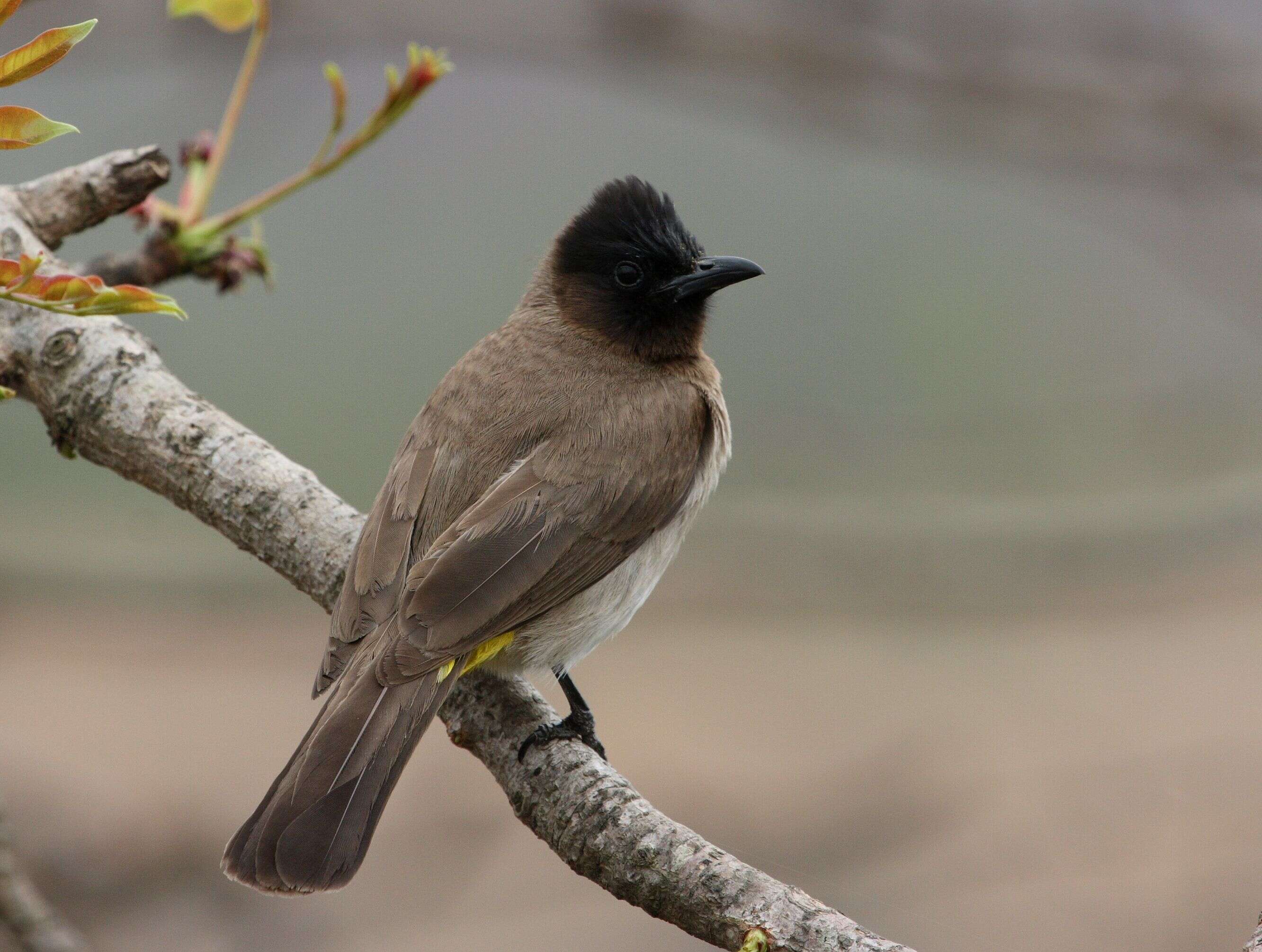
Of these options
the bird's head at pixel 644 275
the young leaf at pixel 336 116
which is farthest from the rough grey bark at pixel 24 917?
the bird's head at pixel 644 275

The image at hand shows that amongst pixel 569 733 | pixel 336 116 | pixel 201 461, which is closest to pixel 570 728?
pixel 569 733

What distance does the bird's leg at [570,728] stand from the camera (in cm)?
230

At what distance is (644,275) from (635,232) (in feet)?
0.40

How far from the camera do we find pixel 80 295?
167 cm

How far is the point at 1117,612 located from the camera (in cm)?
646

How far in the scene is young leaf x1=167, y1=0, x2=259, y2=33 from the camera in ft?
8.79

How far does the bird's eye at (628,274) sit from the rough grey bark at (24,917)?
2111mm

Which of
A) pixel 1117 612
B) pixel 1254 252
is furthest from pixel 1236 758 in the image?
pixel 1254 252

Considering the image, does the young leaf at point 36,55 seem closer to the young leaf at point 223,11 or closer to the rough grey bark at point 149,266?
the young leaf at point 223,11

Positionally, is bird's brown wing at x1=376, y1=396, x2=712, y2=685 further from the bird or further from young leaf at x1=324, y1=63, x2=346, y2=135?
young leaf at x1=324, y1=63, x2=346, y2=135

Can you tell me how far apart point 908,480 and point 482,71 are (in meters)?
3.10

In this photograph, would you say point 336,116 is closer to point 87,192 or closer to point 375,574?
point 87,192

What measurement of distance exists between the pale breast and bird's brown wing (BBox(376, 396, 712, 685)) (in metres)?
0.06

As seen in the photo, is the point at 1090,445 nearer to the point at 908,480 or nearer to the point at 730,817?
the point at 908,480
